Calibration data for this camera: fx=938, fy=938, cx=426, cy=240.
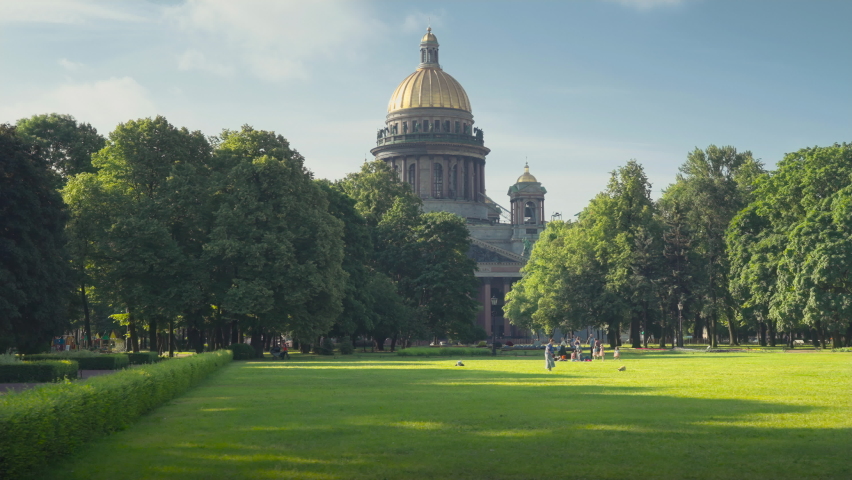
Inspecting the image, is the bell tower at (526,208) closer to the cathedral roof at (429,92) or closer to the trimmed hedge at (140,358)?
the cathedral roof at (429,92)

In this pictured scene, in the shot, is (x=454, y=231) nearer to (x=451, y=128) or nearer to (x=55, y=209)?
(x=55, y=209)

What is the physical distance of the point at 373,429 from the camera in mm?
18016

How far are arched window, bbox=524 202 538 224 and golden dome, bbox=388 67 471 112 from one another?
1842cm

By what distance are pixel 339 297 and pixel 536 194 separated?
309 ft

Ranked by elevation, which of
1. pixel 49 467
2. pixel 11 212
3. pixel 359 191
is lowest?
pixel 49 467

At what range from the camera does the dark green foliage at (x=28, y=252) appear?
4306cm

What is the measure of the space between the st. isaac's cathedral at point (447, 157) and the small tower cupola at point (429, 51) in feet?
9.04

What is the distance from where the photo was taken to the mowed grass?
46.0 ft

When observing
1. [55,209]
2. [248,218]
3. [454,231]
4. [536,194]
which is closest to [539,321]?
[454,231]

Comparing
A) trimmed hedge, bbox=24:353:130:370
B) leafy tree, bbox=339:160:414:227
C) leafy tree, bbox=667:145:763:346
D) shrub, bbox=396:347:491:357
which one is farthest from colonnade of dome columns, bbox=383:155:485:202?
trimmed hedge, bbox=24:353:130:370

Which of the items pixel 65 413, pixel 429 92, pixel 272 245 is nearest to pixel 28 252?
pixel 272 245

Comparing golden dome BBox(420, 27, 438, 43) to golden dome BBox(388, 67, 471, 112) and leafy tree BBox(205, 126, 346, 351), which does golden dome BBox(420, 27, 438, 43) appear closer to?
golden dome BBox(388, 67, 471, 112)

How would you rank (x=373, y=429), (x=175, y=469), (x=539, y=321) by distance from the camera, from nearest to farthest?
1. (x=175, y=469)
2. (x=373, y=429)
3. (x=539, y=321)

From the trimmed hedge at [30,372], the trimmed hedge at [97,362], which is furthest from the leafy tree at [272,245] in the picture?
the trimmed hedge at [30,372]
